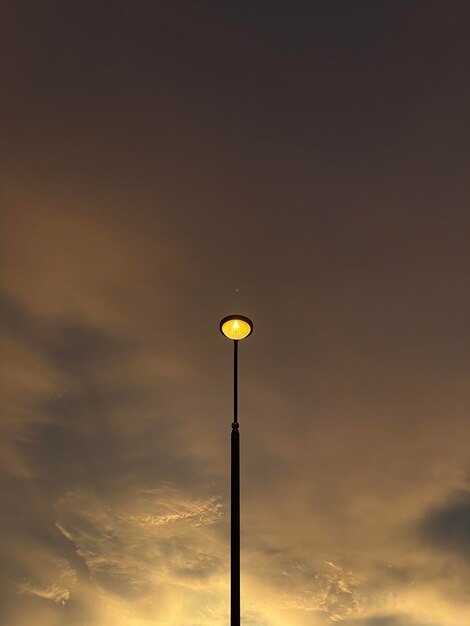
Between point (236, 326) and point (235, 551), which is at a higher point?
point (236, 326)

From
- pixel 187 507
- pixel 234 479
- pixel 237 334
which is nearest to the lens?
pixel 234 479

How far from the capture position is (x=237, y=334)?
493 inches

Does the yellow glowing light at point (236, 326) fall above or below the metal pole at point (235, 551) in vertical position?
above

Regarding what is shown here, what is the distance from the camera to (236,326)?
1243cm

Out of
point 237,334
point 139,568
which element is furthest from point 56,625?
point 237,334

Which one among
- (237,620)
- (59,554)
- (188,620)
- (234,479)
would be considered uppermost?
(59,554)

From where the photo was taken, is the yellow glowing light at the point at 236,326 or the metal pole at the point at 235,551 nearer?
the metal pole at the point at 235,551

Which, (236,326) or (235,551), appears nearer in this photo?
(235,551)

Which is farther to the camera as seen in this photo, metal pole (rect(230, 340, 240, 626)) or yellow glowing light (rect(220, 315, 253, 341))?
yellow glowing light (rect(220, 315, 253, 341))

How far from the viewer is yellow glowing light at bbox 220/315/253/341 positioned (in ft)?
40.5

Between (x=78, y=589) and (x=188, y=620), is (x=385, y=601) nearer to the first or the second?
(x=188, y=620)

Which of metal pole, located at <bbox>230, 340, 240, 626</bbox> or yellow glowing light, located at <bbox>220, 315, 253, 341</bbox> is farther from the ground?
yellow glowing light, located at <bbox>220, 315, 253, 341</bbox>

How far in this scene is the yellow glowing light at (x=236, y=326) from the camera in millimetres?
12359

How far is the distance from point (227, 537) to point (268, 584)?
252 cm
